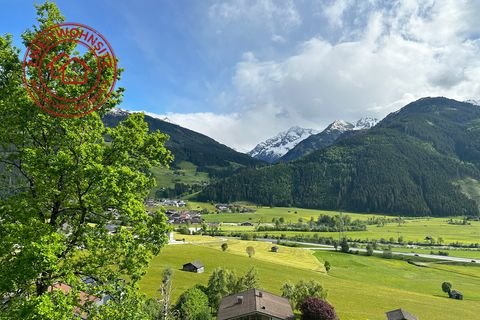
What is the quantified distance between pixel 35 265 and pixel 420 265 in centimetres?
19116

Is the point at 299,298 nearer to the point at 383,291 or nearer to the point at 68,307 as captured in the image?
the point at 383,291

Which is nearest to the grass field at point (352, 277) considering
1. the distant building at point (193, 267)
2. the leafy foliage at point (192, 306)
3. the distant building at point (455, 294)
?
the distant building at point (193, 267)

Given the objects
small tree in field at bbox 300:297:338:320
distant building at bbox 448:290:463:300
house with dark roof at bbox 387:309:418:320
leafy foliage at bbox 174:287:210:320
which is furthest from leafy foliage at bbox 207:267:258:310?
distant building at bbox 448:290:463:300

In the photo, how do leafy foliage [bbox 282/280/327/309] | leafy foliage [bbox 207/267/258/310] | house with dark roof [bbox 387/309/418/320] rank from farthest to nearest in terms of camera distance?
1. leafy foliage [bbox 282/280/327/309]
2. leafy foliage [bbox 207/267/258/310]
3. house with dark roof [bbox 387/309/418/320]

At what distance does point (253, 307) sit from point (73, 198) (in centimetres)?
5561

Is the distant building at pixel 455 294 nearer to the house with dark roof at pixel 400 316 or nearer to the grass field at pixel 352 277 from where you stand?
the grass field at pixel 352 277

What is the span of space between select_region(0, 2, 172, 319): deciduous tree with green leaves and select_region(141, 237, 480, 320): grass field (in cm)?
6609

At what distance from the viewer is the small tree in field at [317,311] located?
71419mm

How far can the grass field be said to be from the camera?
321 ft

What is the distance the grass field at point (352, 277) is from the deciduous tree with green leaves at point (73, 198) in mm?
66089

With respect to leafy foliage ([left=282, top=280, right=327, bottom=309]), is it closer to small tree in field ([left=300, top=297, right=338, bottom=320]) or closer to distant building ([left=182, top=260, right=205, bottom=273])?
small tree in field ([left=300, top=297, right=338, bottom=320])

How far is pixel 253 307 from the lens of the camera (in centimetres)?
6725

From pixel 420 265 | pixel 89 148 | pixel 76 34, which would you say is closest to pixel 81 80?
pixel 76 34

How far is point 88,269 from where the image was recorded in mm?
17438
